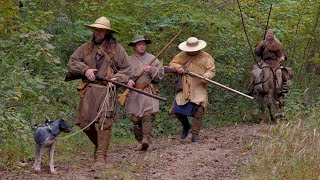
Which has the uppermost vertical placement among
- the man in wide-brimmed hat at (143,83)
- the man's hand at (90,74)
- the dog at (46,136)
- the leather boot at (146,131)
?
the man's hand at (90,74)

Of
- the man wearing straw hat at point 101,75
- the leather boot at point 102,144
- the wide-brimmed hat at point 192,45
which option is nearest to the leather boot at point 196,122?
the wide-brimmed hat at point 192,45

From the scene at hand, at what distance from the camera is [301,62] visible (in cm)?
1927

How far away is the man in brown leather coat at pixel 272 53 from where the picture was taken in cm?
1559

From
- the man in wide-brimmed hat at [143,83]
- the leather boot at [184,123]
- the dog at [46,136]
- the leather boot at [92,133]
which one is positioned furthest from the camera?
the leather boot at [184,123]

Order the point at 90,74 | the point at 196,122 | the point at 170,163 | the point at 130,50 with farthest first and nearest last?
1. the point at 130,50
2. the point at 196,122
3. the point at 170,163
4. the point at 90,74

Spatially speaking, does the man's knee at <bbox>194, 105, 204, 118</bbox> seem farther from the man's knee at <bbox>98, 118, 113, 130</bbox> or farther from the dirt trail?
the man's knee at <bbox>98, 118, 113, 130</bbox>

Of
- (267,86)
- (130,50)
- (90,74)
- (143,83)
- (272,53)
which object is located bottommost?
(267,86)

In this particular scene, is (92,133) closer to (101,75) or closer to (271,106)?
(101,75)

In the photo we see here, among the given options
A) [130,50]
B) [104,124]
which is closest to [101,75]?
[104,124]

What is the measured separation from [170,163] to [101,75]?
5.42ft

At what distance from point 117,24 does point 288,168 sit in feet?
25.5

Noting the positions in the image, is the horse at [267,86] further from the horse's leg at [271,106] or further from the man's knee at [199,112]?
the man's knee at [199,112]

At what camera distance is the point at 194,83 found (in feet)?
41.1

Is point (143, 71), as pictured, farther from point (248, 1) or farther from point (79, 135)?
point (248, 1)
